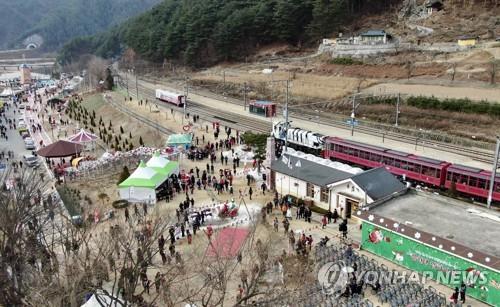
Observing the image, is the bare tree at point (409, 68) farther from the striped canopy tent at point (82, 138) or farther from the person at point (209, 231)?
the person at point (209, 231)

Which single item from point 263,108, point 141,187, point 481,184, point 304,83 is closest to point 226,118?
point 263,108

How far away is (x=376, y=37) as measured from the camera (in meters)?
72.6

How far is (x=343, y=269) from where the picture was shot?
63.1 ft

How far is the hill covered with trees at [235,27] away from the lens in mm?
84438

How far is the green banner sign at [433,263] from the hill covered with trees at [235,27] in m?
67.5

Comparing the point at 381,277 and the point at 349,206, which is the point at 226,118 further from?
the point at 381,277

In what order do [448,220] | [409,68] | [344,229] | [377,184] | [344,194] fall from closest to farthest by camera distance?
[448,220]
[344,229]
[377,184]
[344,194]
[409,68]

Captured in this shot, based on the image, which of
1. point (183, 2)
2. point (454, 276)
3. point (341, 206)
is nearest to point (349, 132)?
point (341, 206)

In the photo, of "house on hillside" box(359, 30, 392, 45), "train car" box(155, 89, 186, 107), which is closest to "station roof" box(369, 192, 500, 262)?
"train car" box(155, 89, 186, 107)

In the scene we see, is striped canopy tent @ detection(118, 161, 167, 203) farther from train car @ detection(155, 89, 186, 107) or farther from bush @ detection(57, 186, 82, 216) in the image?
train car @ detection(155, 89, 186, 107)

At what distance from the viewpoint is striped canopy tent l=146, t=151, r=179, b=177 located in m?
31.2

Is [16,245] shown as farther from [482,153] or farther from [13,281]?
[482,153]

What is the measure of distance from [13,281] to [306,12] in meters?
79.9

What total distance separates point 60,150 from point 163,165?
43.9 feet
